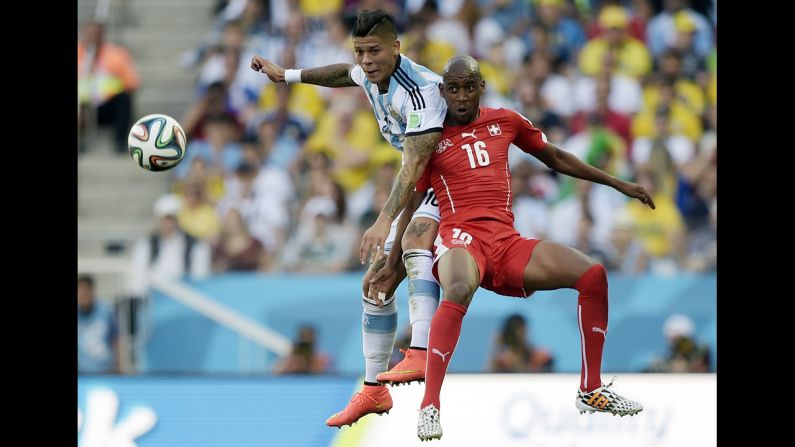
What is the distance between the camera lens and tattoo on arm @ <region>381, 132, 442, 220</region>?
6.86 meters

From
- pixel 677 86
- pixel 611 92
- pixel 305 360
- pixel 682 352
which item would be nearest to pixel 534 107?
pixel 611 92

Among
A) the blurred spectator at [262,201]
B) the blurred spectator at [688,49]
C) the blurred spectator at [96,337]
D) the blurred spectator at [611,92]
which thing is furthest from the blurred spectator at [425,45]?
the blurred spectator at [96,337]

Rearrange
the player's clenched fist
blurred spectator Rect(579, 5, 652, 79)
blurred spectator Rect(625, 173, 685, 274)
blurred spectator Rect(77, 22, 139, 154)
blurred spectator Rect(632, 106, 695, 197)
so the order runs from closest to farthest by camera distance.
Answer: the player's clenched fist → blurred spectator Rect(625, 173, 685, 274) → blurred spectator Rect(632, 106, 695, 197) → blurred spectator Rect(579, 5, 652, 79) → blurred spectator Rect(77, 22, 139, 154)

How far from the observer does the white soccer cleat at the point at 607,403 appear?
7098 mm

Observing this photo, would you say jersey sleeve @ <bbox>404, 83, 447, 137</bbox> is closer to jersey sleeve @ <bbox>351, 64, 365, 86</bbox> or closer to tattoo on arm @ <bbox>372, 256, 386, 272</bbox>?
jersey sleeve @ <bbox>351, 64, 365, 86</bbox>

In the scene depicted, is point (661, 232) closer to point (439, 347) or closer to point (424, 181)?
point (424, 181)

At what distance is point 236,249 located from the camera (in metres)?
11.4

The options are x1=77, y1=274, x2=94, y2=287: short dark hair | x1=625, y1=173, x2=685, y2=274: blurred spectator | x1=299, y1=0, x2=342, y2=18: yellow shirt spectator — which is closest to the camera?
x1=77, y1=274, x2=94, y2=287: short dark hair

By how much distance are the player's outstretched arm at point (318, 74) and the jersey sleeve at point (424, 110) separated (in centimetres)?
69

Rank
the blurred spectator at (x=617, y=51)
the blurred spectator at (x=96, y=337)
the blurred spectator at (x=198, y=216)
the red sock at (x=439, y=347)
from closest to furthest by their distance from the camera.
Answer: the red sock at (x=439, y=347), the blurred spectator at (x=96, y=337), the blurred spectator at (x=198, y=216), the blurred spectator at (x=617, y=51)

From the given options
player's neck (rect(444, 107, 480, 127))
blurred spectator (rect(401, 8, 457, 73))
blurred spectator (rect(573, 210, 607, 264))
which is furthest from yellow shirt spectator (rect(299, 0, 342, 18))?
player's neck (rect(444, 107, 480, 127))

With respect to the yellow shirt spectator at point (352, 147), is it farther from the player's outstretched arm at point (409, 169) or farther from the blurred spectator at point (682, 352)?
the player's outstretched arm at point (409, 169)

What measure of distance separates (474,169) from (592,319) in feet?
3.54

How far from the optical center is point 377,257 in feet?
23.4
